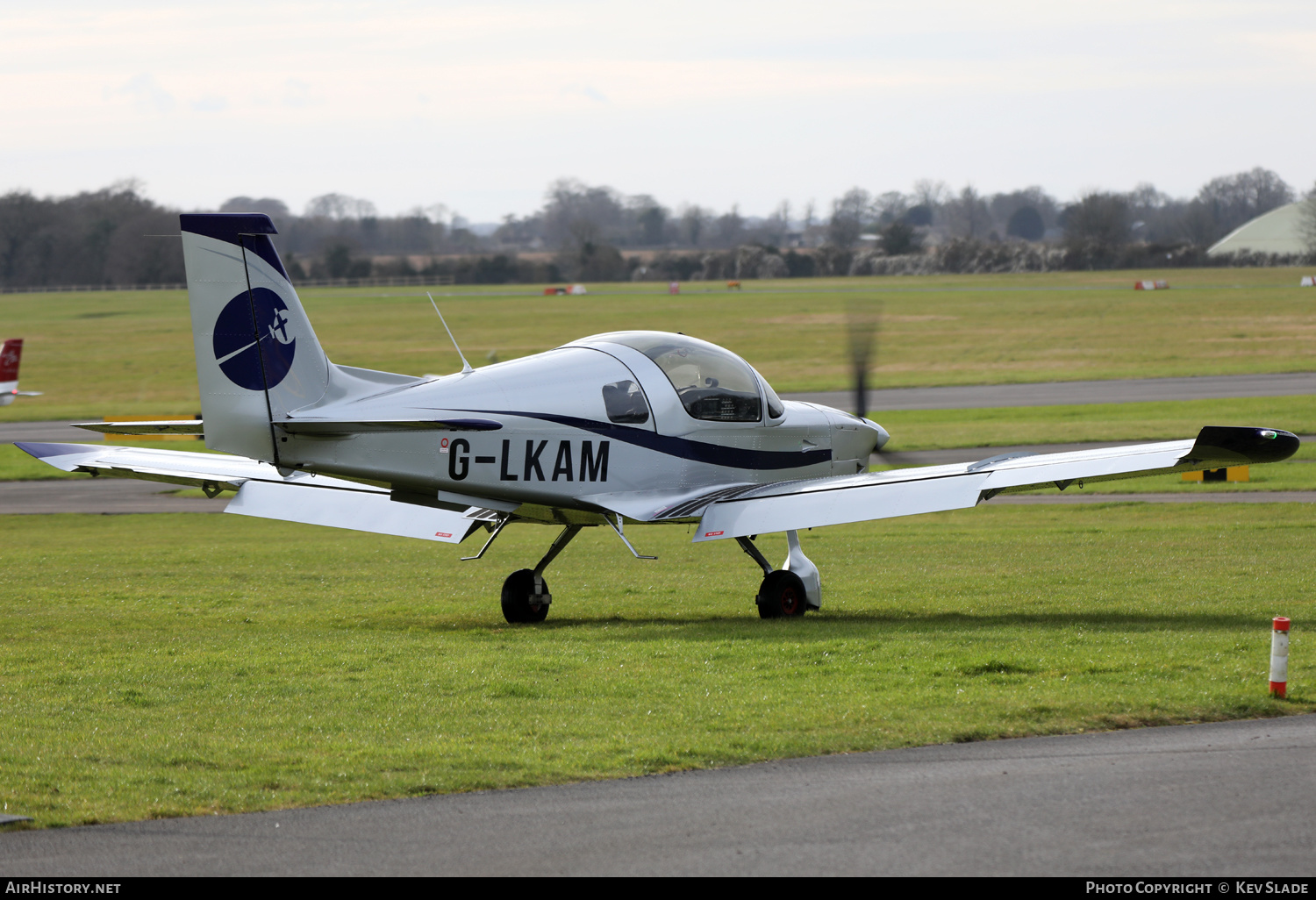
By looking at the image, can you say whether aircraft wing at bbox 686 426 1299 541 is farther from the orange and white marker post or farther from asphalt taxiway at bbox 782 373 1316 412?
asphalt taxiway at bbox 782 373 1316 412

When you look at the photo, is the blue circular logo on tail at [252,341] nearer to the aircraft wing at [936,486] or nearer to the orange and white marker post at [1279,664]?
the aircraft wing at [936,486]

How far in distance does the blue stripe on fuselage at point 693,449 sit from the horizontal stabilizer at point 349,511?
6.56ft

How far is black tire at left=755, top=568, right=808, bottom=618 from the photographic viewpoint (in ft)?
50.6

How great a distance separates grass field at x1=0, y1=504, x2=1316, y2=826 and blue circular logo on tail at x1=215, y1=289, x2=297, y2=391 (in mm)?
2721

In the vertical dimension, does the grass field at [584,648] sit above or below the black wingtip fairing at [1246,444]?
below

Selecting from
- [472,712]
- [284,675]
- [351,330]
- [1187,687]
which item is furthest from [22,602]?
[351,330]

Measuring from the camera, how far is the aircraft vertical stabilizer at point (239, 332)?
13.4 m

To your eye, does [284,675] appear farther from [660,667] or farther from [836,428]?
[836,428]

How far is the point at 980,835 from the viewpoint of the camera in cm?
712

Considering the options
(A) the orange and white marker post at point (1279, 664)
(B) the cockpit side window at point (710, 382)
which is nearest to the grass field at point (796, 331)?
(B) the cockpit side window at point (710, 382)

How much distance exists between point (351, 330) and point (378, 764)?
89919 mm

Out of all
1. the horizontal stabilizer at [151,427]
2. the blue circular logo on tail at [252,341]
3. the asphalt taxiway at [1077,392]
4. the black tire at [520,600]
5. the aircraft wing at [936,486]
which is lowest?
the asphalt taxiway at [1077,392]

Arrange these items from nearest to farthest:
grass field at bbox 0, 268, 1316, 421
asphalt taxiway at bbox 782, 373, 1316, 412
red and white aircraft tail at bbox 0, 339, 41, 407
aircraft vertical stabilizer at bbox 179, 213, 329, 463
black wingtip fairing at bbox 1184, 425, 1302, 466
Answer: black wingtip fairing at bbox 1184, 425, 1302, 466 < aircraft vertical stabilizer at bbox 179, 213, 329, 463 < asphalt taxiway at bbox 782, 373, 1316, 412 < red and white aircraft tail at bbox 0, 339, 41, 407 < grass field at bbox 0, 268, 1316, 421

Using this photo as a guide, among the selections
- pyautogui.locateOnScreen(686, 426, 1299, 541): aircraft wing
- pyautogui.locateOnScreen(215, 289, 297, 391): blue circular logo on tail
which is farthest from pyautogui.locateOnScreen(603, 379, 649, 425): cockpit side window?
pyautogui.locateOnScreen(215, 289, 297, 391): blue circular logo on tail
